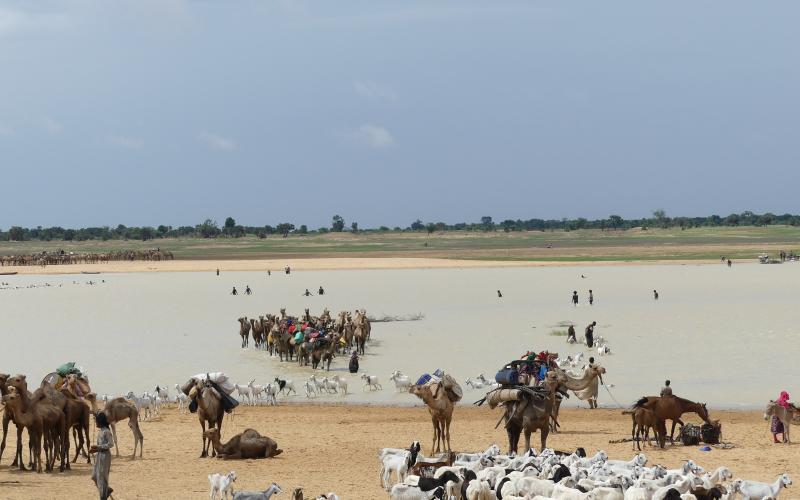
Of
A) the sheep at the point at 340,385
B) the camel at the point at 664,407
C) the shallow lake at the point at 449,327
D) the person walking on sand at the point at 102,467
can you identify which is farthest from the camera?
the shallow lake at the point at 449,327

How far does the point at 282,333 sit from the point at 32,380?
844cm

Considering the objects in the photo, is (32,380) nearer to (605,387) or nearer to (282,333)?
(282,333)

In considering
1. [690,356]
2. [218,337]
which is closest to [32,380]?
[218,337]

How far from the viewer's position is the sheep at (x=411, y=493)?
13484 mm

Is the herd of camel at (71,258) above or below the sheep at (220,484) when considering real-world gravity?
above

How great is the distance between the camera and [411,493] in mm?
13688

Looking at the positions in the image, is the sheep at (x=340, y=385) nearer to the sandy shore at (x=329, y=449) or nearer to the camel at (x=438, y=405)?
the sandy shore at (x=329, y=449)

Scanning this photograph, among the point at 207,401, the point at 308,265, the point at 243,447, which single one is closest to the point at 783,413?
the point at 243,447

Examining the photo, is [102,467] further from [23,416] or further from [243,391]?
[243,391]

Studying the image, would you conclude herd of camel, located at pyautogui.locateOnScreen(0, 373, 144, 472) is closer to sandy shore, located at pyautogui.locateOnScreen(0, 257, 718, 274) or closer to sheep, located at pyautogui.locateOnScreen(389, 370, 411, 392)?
sheep, located at pyautogui.locateOnScreen(389, 370, 411, 392)

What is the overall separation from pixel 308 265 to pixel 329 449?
7838 centimetres

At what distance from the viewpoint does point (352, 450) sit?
19.1 meters

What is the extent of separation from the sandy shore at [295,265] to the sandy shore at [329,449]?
66666 mm

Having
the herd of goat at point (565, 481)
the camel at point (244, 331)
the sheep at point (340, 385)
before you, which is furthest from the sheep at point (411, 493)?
the camel at point (244, 331)
